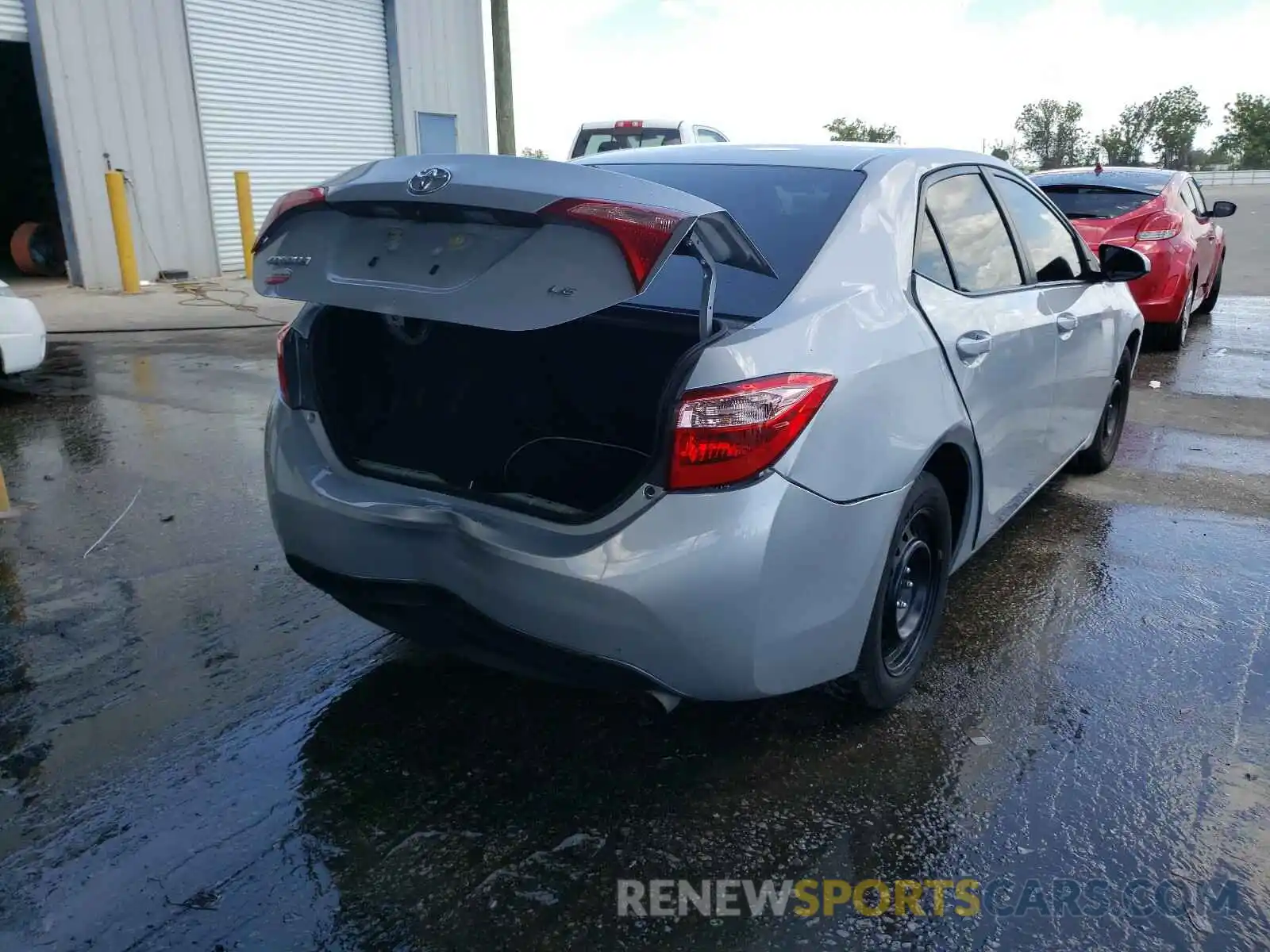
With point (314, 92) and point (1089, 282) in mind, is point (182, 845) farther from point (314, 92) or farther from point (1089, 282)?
point (314, 92)

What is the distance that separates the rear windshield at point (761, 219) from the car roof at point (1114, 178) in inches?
259

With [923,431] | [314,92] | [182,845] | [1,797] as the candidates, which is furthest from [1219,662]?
[314,92]

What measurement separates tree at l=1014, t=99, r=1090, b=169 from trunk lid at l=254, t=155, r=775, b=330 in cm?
9509

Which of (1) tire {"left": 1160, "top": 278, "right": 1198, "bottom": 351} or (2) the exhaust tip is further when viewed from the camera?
(1) tire {"left": 1160, "top": 278, "right": 1198, "bottom": 351}

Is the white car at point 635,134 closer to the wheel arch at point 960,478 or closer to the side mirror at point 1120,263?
the side mirror at point 1120,263

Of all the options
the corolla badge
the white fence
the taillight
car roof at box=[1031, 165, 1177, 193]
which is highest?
the corolla badge

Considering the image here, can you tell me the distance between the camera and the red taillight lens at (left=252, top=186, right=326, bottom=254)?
8.94 feet

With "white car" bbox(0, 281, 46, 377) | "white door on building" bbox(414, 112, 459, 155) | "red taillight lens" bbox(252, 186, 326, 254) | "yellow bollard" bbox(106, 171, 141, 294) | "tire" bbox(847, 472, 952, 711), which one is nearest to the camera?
"red taillight lens" bbox(252, 186, 326, 254)

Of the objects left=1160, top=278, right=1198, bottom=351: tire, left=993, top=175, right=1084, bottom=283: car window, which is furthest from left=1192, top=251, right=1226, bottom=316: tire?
left=993, top=175, right=1084, bottom=283: car window

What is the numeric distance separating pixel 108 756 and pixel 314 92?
15.4 metres

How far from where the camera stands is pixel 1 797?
→ 2.70 meters

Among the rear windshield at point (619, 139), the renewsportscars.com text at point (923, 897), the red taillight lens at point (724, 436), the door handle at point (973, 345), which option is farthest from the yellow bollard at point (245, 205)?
the renewsportscars.com text at point (923, 897)

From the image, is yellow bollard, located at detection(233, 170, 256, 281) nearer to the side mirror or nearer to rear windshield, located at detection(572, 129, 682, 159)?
rear windshield, located at detection(572, 129, 682, 159)

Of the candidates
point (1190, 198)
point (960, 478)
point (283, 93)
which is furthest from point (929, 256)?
point (283, 93)
